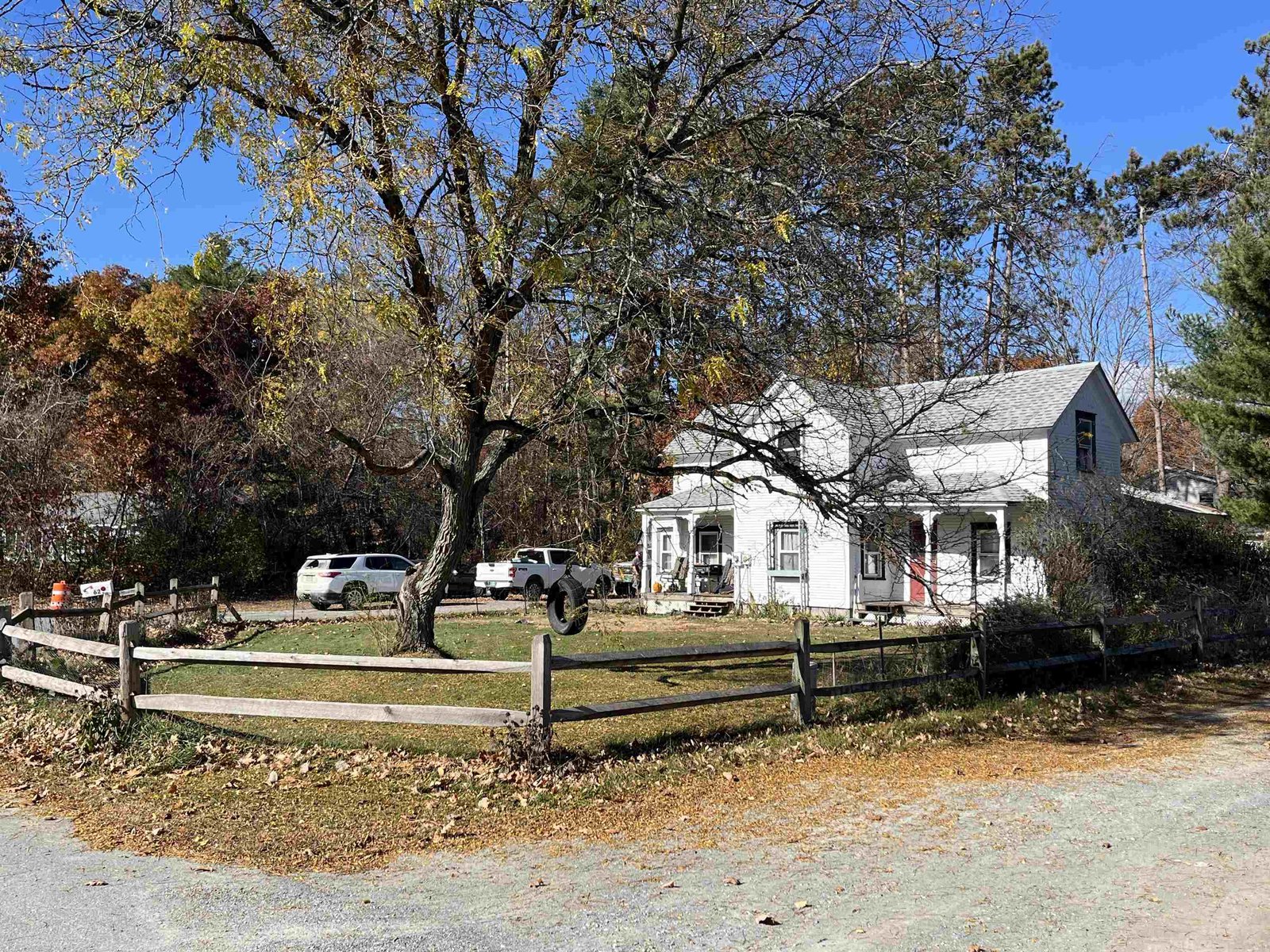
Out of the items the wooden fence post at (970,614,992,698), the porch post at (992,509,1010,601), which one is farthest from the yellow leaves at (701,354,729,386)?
the porch post at (992,509,1010,601)

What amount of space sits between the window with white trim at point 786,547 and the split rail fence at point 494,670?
14487 mm

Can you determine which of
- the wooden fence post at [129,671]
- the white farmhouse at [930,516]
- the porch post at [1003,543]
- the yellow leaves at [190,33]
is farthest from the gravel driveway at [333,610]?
the yellow leaves at [190,33]

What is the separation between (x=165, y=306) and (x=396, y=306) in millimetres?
24168

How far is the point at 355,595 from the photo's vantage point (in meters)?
A: 29.8

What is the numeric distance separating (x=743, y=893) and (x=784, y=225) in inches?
245

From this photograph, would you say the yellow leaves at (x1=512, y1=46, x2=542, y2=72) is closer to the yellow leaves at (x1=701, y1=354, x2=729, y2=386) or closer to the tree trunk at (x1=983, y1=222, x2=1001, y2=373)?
the yellow leaves at (x1=701, y1=354, x2=729, y2=386)

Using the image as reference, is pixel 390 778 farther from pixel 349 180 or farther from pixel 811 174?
pixel 811 174

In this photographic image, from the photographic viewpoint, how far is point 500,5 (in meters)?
11.3

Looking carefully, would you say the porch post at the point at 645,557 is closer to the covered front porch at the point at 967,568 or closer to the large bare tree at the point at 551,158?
the covered front porch at the point at 967,568

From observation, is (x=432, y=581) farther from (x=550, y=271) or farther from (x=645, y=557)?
(x=645, y=557)

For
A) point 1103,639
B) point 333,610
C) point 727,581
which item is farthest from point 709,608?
point 1103,639

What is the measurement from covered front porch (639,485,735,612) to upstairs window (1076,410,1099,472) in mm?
9673

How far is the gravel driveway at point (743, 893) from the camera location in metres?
5.30

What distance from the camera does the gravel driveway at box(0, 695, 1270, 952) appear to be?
5.30m
